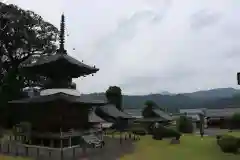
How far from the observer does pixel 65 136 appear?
2595 cm

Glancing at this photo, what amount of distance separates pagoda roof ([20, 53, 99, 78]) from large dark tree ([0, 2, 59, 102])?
1762cm

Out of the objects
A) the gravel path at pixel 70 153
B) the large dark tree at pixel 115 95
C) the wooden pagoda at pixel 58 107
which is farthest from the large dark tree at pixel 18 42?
the gravel path at pixel 70 153

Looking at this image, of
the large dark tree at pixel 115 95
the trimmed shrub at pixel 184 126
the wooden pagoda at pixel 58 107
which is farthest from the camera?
the large dark tree at pixel 115 95

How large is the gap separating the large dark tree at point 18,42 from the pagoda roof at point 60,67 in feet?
57.8

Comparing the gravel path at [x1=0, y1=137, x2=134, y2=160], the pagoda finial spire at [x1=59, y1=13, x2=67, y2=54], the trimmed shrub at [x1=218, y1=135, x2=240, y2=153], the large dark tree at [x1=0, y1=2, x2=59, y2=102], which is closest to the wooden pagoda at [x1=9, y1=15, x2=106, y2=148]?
the pagoda finial spire at [x1=59, y1=13, x2=67, y2=54]

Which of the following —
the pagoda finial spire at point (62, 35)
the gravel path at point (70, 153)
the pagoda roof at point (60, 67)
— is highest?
the pagoda finial spire at point (62, 35)

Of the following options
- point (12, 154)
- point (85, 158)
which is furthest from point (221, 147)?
point (12, 154)

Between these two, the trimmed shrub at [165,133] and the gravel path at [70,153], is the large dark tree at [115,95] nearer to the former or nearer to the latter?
the trimmed shrub at [165,133]

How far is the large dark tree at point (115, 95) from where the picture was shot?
57031 mm

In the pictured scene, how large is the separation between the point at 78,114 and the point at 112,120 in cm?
2130

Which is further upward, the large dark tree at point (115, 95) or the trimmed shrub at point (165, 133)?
the large dark tree at point (115, 95)

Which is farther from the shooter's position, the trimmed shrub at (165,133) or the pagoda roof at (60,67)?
the trimmed shrub at (165,133)

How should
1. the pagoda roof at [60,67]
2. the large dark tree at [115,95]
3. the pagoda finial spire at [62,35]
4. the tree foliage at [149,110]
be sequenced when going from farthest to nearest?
the large dark tree at [115,95] → the tree foliage at [149,110] → the pagoda finial spire at [62,35] → the pagoda roof at [60,67]

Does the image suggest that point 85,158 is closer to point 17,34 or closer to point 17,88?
point 17,88
